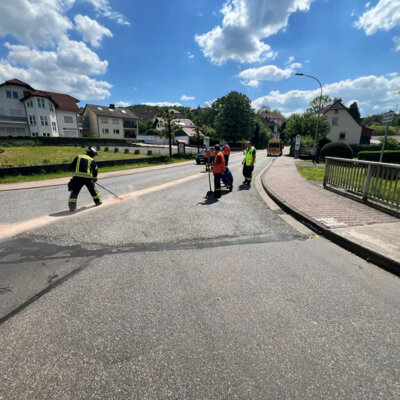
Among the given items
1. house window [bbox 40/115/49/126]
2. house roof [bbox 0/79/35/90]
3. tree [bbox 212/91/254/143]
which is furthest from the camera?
tree [bbox 212/91/254/143]

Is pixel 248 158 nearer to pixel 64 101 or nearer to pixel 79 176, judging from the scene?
pixel 79 176

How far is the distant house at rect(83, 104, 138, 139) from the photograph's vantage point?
60656 millimetres

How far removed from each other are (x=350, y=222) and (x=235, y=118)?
2342 inches

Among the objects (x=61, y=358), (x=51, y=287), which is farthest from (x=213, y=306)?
(x=51, y=287)

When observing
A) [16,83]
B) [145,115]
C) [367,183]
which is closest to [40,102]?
[16,83]

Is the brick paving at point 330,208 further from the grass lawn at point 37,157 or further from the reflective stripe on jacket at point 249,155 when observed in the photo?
the grass lawn at point 37,157

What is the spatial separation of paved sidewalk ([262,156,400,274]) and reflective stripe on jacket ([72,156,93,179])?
5.78 m

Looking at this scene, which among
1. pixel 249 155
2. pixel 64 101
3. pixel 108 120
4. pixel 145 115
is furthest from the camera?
pixel 145 115

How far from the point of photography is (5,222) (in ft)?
18.3

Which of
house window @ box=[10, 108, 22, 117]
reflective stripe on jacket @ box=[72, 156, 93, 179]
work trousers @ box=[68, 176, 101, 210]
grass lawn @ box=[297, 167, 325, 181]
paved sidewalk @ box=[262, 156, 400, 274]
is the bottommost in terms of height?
paved sidewalk @ box=[262, 156, 400, 274]

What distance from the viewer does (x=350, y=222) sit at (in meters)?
5.07

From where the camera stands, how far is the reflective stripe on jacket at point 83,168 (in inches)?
262

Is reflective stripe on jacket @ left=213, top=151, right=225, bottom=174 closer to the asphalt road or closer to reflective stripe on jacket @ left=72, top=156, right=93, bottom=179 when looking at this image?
the asphalt road

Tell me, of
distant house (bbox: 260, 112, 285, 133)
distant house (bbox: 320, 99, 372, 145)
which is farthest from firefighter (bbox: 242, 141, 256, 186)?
distant house (bbox: 260, 112, 285, 133)
